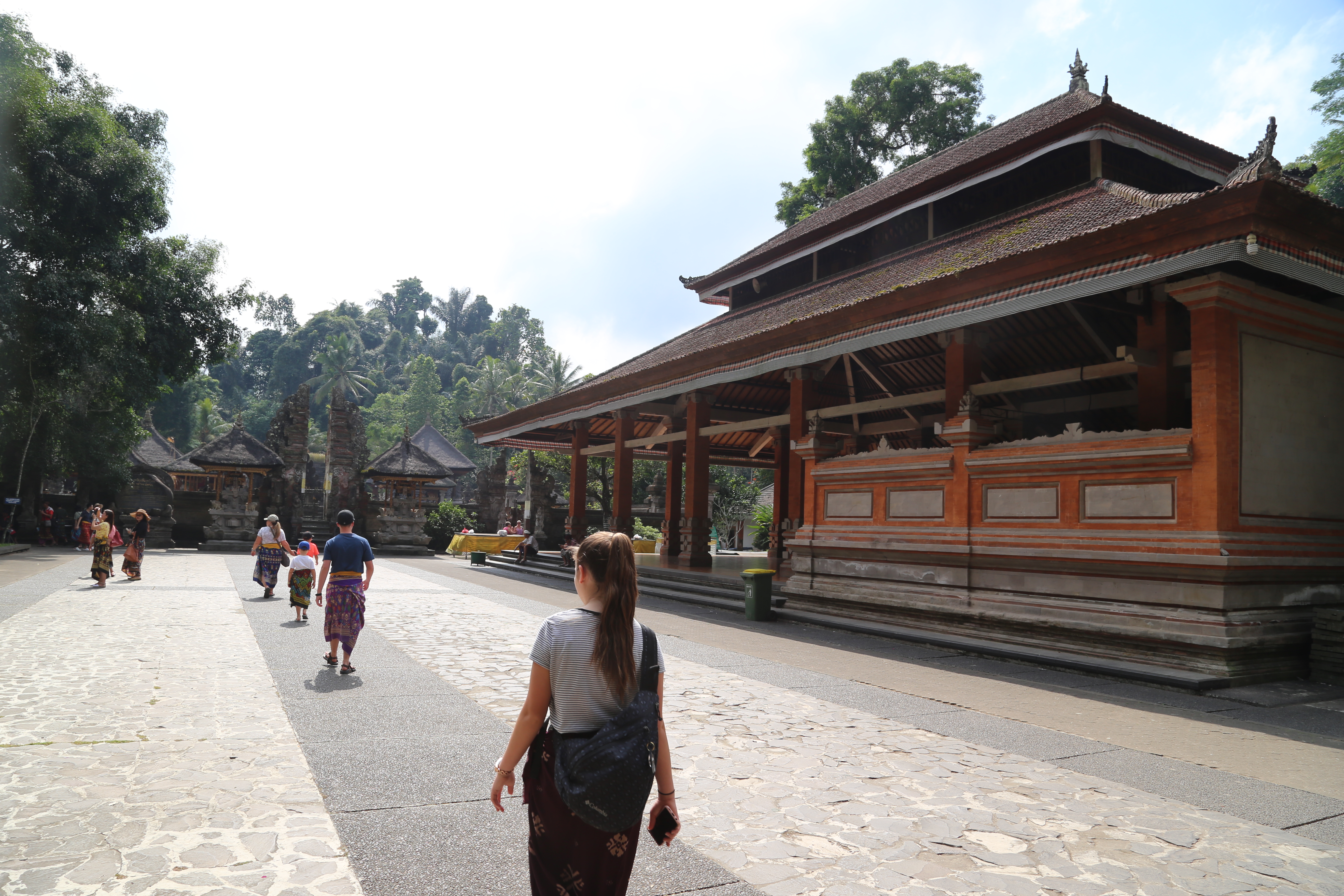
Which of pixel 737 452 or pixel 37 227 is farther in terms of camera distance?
pixel 737 452

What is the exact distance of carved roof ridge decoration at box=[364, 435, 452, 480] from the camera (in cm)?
3141

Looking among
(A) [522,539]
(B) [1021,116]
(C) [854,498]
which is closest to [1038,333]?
(C) [854,498]

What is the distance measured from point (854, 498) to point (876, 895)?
8.93 metres

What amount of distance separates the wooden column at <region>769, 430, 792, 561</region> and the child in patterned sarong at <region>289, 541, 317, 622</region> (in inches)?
461

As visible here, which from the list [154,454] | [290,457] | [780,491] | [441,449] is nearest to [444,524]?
[290,457]

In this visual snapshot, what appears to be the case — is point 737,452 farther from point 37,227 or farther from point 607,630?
point 607,630

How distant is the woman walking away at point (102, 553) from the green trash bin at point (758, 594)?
10.7 m

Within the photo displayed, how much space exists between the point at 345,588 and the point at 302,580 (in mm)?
3822

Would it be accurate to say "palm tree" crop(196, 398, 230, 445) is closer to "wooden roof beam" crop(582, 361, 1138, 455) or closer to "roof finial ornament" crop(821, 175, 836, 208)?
"roof finial ornament" crop(821, 175, 836, 208)

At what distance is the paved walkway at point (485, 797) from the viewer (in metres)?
3.28

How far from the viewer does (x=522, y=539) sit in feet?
84.8

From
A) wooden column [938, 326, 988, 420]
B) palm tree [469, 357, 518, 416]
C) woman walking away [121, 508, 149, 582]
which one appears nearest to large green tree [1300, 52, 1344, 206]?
wooden column [938, 326, 988, 420]

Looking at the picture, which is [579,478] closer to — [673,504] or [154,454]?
[673,504]

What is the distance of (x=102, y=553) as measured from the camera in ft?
46.1
